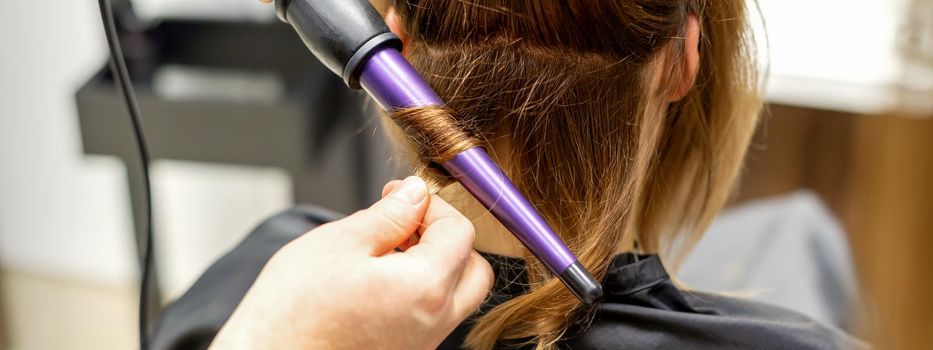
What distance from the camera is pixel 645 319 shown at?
83 centimetres

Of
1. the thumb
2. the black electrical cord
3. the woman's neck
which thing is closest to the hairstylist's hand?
the thumb

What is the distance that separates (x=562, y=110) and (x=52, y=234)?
64.2 inches

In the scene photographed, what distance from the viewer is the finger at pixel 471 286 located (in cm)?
64

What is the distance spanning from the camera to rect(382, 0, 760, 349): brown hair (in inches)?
27.2

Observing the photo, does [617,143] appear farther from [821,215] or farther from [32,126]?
[32,126]

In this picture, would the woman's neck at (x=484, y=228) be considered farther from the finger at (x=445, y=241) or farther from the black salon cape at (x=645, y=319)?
the finger at (x=445, y=241)

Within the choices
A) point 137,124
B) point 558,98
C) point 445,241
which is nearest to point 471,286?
point 445,241

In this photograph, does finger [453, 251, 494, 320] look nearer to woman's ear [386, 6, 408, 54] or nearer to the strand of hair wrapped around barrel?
the strand of hair wrapped around barrel

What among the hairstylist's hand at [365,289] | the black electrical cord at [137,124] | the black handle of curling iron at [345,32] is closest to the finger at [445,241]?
the hairstylist's hand at [365,289]

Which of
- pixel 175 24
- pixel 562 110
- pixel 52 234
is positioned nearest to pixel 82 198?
pixel 52 234

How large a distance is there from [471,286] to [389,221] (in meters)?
0.07

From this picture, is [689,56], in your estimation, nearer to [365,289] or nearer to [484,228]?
[484,228]

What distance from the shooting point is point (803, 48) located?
1.69 m

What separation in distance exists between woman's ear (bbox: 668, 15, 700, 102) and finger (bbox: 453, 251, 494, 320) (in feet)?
0.77
